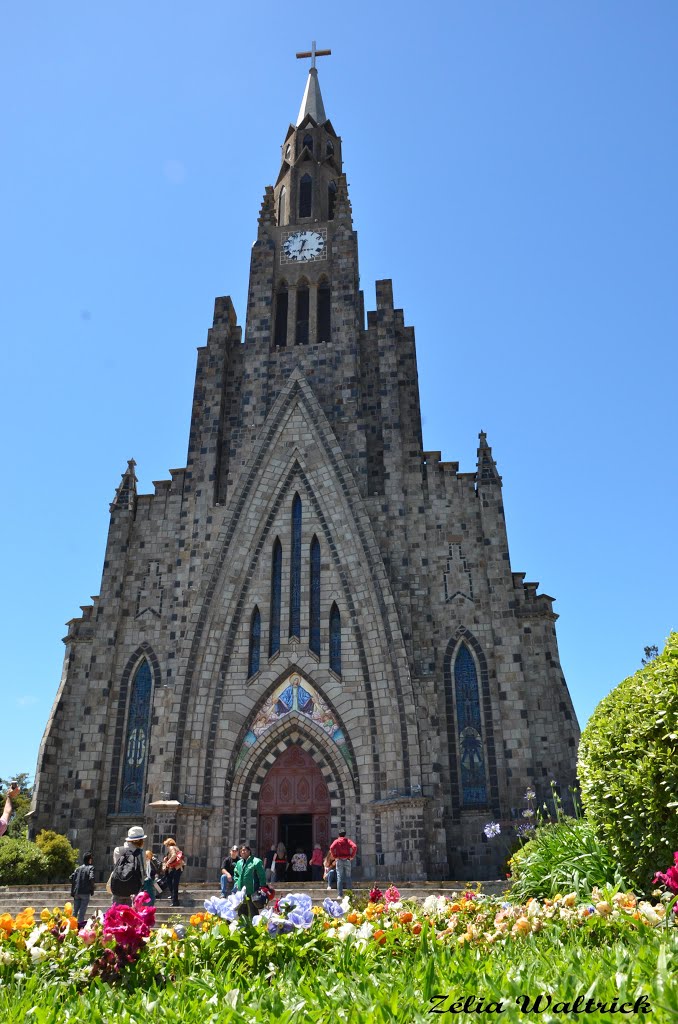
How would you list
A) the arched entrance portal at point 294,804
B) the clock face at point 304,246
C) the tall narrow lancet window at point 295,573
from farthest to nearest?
the clock face at point 304,246 → the tall narrow lancet window at point 295,573 → the arched entrance portal at point 294,804

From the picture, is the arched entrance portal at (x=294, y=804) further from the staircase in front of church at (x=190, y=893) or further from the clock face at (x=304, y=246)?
the clock face at (x=304, y=246)

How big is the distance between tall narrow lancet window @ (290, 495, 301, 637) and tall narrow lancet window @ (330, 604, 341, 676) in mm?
1067

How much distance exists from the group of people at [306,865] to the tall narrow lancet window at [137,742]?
373 cm

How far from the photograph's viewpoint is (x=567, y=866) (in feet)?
31.7

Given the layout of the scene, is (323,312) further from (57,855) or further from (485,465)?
(57,855)

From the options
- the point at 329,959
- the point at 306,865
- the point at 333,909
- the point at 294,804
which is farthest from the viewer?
the point at 294,804

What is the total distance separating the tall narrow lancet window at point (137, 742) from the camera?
23641 mm

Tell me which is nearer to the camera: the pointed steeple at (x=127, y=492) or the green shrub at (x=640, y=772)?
the green shrub at (x=640, y=772)

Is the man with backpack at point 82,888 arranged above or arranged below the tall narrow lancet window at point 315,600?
below

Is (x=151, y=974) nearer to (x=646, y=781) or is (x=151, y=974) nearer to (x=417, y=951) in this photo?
(x=417, y=951)

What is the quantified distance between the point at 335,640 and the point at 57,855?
9.84m

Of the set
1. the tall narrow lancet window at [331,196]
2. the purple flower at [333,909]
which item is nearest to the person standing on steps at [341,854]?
the purple flower at [333,909]

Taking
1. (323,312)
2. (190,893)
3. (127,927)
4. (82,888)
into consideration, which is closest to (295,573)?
(190,893)

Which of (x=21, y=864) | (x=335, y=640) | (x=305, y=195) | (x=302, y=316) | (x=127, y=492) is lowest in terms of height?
(x=21, y=864)
